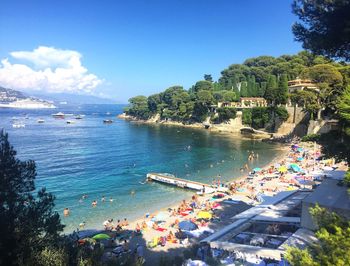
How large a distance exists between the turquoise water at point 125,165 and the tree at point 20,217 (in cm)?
1302

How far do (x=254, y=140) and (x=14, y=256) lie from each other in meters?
60.1

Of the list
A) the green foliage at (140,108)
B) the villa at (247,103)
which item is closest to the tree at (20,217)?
the villa at (247,103)

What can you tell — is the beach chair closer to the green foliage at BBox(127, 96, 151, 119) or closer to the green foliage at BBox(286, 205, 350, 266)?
the green foliage at BBox(286, 205, 350, 266)

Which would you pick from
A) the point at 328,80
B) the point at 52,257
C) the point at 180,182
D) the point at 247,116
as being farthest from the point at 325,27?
the point at 247,116

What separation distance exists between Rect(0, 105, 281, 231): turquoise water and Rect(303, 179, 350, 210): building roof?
14.7m

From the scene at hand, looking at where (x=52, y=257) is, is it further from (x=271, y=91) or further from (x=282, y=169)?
(x=271, y=91)

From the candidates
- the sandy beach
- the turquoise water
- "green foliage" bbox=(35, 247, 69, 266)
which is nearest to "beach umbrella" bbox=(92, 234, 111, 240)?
the sandy beach

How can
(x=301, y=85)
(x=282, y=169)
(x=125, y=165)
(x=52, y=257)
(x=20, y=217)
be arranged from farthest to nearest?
(x=301, y=85)
(x=125, y=165)
(x=282, y=169)
(x=20, y=217)
(x=52, y=257)

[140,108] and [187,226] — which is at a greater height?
[140,108]

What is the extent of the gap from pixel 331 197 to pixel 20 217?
1409cm

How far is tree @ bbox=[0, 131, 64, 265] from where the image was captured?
30.6 ft

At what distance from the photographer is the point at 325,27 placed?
11.5 m

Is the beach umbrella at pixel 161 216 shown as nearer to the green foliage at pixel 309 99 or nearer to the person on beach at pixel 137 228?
the person on beach at pixel 137 228

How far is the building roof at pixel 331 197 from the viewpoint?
47.8 feet
